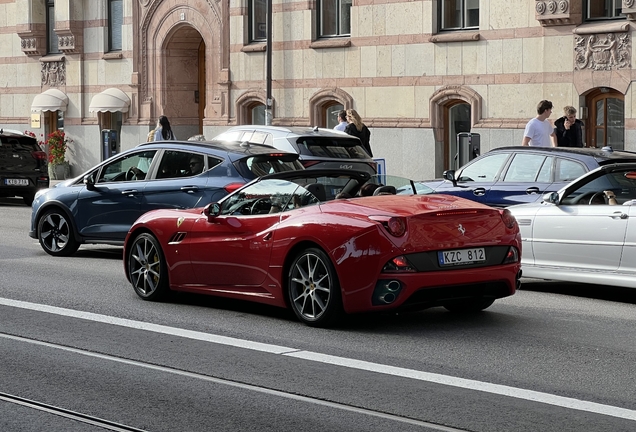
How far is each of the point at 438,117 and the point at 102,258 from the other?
40.6ft

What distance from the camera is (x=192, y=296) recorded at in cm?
1209

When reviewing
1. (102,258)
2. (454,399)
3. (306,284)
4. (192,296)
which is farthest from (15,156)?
(454,399)

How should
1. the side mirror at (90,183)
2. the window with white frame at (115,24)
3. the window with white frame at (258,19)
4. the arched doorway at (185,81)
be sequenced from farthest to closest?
the window with white frame at (115,24) → the arched doorway at (185,81) → the window with white frame at (258,19) → the side mirror at (90,183)

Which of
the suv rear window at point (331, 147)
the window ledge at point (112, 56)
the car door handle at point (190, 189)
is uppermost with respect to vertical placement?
the window ledge at point (112, 56)

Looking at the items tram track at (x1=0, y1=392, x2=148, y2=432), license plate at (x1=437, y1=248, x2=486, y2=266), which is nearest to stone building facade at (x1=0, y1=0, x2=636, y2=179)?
license plate at (x1=437, y1=248, x2=486, y2=266)

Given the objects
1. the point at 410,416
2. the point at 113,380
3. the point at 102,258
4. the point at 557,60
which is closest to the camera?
the point at 410,416

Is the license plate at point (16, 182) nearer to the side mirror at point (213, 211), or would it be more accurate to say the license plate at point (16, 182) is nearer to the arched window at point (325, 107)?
the arched window at point (325, 107)

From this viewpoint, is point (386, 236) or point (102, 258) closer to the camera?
point (386, 236)

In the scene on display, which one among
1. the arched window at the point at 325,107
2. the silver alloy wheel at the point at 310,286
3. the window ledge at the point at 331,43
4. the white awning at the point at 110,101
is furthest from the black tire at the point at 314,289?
the white awning at the point at 110,101

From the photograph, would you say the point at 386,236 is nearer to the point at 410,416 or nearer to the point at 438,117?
the point at 410,416

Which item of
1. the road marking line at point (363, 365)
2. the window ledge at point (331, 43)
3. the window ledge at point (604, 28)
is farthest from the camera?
the window ledge at point (331, 43)

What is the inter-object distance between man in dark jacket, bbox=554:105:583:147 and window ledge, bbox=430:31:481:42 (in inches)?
210

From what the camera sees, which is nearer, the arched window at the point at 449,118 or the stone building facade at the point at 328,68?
the stone building facade at the point at 328,68

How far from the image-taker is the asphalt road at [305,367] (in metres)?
6.94
